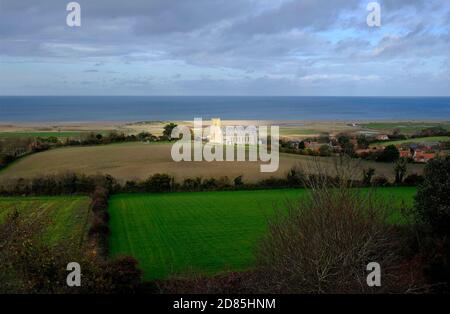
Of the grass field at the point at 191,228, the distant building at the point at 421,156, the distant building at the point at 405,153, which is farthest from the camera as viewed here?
the distant building at the point at 405,153

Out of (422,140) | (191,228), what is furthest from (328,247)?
(422,140)

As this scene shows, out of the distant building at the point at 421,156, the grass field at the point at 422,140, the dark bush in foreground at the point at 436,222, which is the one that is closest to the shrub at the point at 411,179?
the distant building at the point at 421,156

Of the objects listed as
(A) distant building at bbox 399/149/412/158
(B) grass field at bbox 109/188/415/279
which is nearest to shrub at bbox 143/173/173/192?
(B) grass field at bbox 109/188/415/279

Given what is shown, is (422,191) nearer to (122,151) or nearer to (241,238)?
(241,238)

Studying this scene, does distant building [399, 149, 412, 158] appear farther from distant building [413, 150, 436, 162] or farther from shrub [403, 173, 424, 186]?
shrub [403, 173, 424, 186]

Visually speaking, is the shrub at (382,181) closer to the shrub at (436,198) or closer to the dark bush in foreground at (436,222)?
the dark bush in foreground at (436,222)

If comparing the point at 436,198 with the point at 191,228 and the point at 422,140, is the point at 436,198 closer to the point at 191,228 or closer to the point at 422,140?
the point at 191,228

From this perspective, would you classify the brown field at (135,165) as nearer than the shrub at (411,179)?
No

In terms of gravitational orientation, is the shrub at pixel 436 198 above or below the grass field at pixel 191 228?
above
